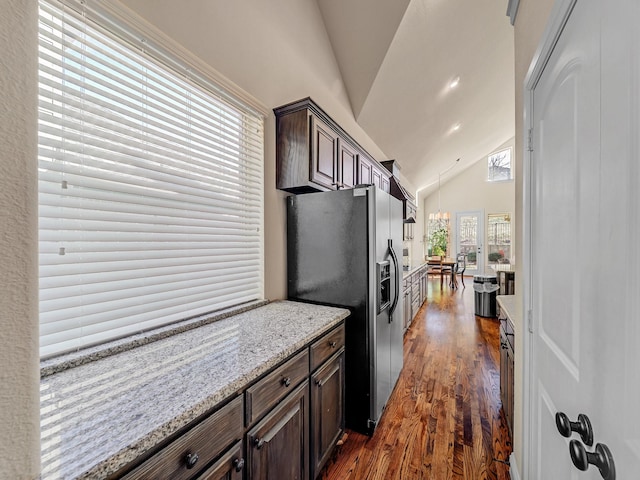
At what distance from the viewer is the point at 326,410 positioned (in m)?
1.58

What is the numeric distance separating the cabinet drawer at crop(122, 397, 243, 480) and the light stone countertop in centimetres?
7

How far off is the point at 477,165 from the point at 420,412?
950 centimetres

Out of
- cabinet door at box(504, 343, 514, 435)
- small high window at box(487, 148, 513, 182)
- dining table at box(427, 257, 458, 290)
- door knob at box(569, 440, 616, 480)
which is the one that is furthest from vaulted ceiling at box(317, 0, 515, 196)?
small high window at box(487, 148, 513, 182)

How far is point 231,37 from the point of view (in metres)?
1.75

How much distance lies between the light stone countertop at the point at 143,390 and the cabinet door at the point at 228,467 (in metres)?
0.21

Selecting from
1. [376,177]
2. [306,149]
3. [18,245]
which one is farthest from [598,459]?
[376,177]

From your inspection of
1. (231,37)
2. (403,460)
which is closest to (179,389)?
(403,460)

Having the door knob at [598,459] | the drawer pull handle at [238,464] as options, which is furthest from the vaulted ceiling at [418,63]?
the drawer pull handle at [238,464]

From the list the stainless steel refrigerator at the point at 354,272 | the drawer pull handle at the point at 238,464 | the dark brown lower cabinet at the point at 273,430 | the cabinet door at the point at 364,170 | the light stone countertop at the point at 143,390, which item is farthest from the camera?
the cabinet door at the point at 364,170

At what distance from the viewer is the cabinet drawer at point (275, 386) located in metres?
1.03

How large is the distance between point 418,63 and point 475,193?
7820 mm

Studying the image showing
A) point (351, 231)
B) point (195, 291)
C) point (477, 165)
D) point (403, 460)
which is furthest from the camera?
point (477, 165)

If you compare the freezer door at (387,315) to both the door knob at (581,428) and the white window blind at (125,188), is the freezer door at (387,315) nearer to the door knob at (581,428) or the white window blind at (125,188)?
the white window blind at (125,188)

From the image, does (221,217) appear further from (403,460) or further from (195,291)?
(403,460)
